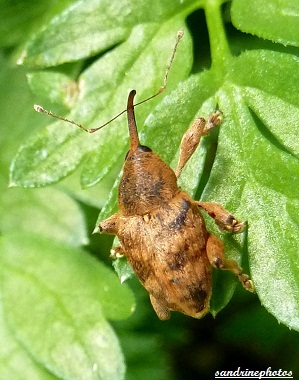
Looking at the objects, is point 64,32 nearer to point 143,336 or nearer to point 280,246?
point 280,246

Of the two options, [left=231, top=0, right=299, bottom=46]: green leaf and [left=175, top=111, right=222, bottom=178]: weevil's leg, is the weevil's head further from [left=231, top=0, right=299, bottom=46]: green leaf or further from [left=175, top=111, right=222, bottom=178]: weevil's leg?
[left=231, top=0, right=299, bottom=46]: green leaf

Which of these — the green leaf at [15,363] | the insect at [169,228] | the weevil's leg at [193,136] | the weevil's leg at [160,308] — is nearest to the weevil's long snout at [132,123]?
the insect at [169,228]

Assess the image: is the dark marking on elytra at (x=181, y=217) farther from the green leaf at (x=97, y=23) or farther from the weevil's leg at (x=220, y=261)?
the green leaf at (x=97, y=23)

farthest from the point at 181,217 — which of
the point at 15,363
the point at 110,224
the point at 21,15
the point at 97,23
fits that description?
the point at 21,15

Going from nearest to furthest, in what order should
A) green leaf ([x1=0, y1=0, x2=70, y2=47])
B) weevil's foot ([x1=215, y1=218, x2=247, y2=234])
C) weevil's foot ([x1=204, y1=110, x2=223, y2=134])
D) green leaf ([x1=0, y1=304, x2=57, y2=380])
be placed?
1. weevil's foot ([x1=215, y1=218, x2=247, y2=234])
2. weevil's foot ([x1=204, y1=110, x2=223, y2=134])
3. green leaf ([x1=0, y1=304, x2=57, y2=380])
4. green leaf ([x1=0, y1=0, x2=70, y2=47])

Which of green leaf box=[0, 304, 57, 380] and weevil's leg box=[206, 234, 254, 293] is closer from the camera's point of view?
weevil's leg box=[206, 234, 254, 293]

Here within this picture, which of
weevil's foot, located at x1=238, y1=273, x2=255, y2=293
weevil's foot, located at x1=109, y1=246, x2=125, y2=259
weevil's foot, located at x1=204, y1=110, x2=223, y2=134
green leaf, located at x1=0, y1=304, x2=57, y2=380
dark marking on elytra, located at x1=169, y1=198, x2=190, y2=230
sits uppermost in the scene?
weevil's foot, located at x1=204, y1=110, x2=223, y2=134

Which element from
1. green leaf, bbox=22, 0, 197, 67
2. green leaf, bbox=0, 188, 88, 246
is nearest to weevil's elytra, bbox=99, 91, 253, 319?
green leaf, bbox=22, 0, 197, 67

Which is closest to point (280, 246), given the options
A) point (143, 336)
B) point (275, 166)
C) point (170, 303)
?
point (275, 166)
